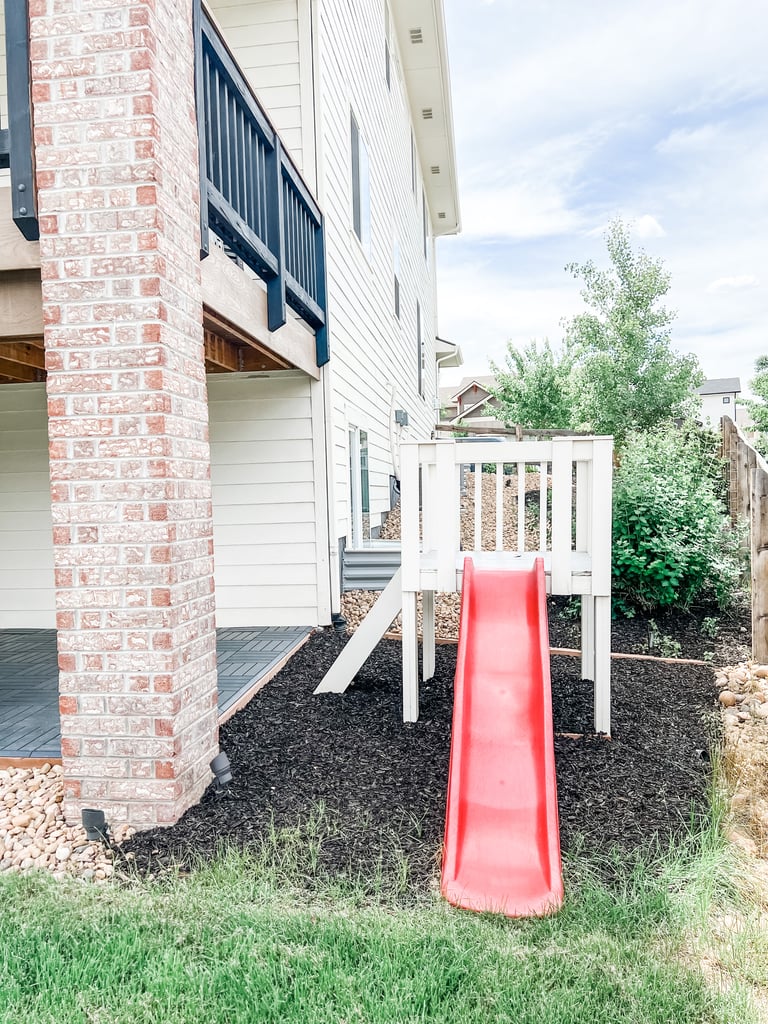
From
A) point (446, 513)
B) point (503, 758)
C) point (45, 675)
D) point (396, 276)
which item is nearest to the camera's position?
point (503, 758)

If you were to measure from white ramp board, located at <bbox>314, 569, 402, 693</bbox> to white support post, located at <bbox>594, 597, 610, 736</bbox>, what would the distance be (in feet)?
3.72

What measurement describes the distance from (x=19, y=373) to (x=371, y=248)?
4697mm

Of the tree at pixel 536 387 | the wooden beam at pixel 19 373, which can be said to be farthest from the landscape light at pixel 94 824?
the tree at pixel 536 387

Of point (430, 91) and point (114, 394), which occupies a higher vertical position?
point (430, 91)

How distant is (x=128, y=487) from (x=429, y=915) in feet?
6.17

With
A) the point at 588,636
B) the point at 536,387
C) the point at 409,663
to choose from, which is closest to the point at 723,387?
the point at 536,387

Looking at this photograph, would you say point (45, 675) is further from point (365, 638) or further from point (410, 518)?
point (410, 518)

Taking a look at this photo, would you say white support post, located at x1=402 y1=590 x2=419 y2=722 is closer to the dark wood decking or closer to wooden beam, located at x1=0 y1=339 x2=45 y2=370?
the dark wood decking

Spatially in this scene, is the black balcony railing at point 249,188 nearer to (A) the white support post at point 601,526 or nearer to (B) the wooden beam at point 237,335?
(B) the wooden beam at point 237,335

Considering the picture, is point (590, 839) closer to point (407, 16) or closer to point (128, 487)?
point (128, 487)

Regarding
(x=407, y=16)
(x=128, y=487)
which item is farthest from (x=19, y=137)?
(x=407, y=16)

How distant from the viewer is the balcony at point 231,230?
115 inches

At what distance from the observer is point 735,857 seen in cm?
270

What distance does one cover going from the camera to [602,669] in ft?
12.7
